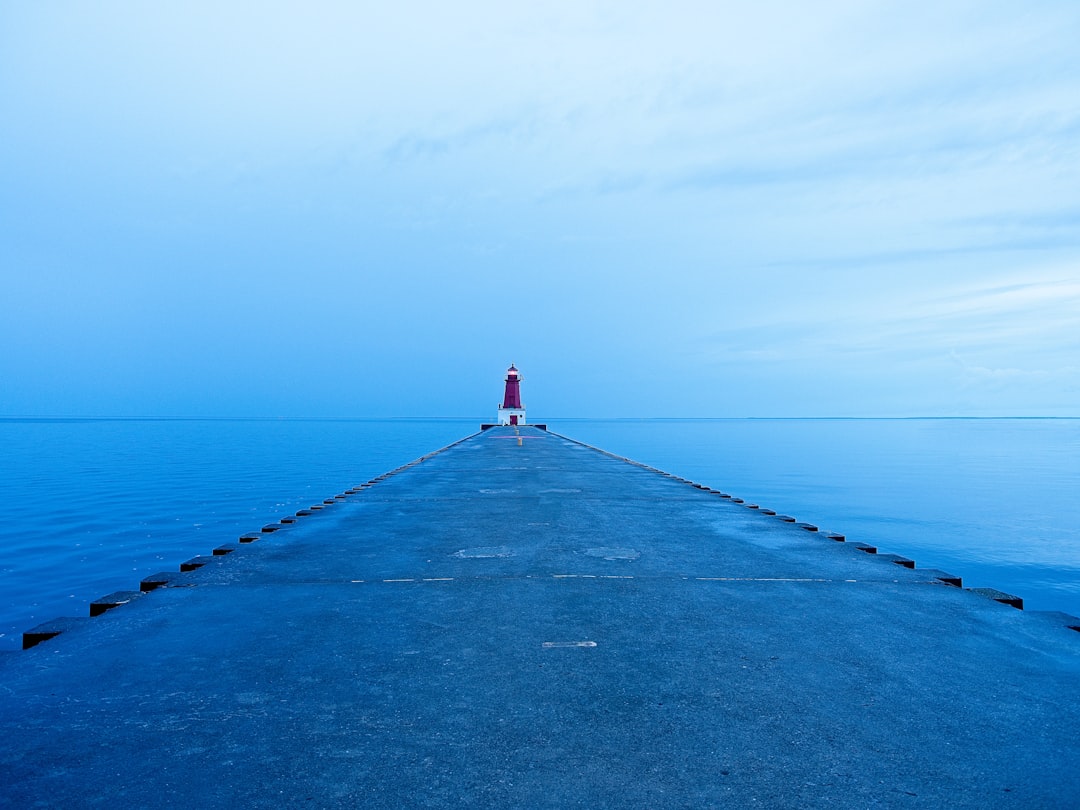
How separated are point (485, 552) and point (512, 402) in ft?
203

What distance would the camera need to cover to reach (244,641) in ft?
14.5

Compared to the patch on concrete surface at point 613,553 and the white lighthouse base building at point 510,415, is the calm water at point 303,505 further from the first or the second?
the white lighthouse base building at point 510,415

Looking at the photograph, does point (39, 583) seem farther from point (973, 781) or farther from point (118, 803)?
point (973, 781)

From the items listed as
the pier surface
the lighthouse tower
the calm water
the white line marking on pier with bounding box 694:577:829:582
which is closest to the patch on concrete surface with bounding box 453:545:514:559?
the pier surface

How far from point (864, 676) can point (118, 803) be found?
368cm

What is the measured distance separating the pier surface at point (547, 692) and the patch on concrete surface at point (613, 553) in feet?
1.32

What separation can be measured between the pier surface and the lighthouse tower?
60944 mm

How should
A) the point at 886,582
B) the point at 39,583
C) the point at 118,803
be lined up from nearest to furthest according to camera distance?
the point at 118,803 < the point at 886,582 < the point at 39,583

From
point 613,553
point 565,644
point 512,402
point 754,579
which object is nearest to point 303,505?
point 613,553

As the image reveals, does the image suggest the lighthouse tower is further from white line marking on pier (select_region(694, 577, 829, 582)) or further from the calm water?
white line marking on pier (select_region(694, 577, 829, 582))

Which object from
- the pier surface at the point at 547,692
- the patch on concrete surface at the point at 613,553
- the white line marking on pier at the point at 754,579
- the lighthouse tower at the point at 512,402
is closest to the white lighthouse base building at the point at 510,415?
the lighthouse tower at the point at 512,402

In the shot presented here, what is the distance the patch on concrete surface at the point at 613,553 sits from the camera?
7.18 meters

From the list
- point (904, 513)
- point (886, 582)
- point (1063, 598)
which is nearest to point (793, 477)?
point (904, 513)

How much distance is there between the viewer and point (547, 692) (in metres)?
3.54
